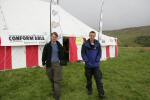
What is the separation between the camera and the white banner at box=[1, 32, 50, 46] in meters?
12.4

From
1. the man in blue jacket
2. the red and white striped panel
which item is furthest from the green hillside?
the man in blue jacket

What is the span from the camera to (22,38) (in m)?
13.2

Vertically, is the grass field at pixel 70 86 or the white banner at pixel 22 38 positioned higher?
the white banner at pixel 22 38

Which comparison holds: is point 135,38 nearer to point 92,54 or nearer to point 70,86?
point 70,86

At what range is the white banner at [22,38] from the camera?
12352 mm

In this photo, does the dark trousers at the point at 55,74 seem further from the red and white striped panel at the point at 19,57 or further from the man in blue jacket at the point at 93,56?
the red and white striped panel at the point at 19,57

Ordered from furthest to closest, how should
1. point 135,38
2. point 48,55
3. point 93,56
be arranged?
point 135,38, point 93,56, point 48,55

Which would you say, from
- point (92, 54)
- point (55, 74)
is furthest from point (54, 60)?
point (92, 54)

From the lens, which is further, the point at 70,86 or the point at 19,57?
the point at 19,57

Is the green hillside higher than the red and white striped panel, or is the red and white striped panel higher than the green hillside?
the green hillside

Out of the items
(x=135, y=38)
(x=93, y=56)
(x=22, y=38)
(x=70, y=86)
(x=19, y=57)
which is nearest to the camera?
(x=93, y=56)

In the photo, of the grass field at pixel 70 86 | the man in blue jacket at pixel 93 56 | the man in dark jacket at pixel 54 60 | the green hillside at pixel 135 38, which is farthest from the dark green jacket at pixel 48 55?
the green hillside at pixel 135 38

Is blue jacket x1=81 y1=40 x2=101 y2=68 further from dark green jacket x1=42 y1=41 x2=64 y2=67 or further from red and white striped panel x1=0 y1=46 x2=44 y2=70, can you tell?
red and white striped panel x1=0 y1=46 x2=44 y2=70

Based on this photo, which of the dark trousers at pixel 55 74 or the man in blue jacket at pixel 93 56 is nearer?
the dark trousers at pixel 55 74
